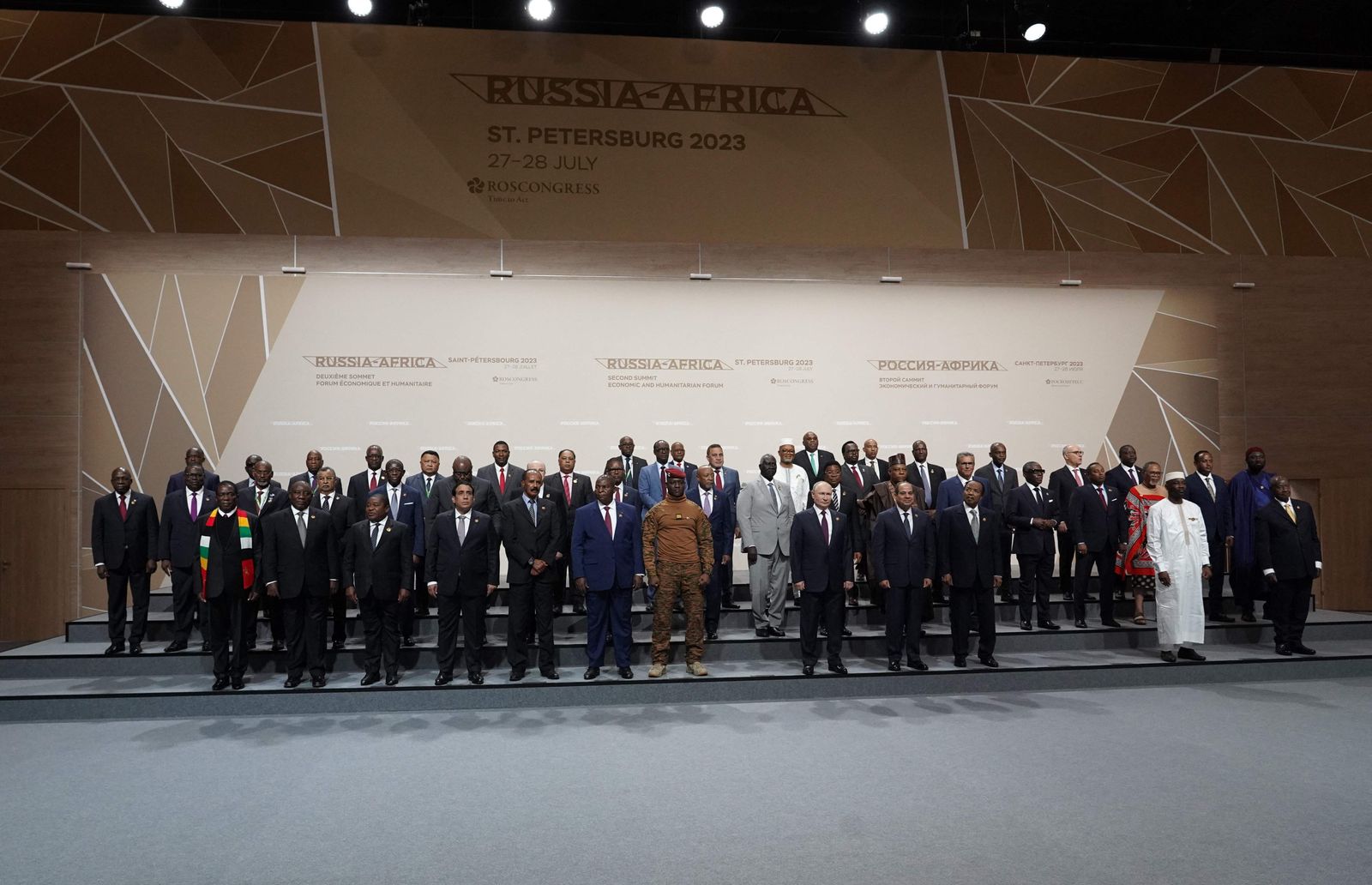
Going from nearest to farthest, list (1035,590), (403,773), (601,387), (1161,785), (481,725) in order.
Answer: (1161,785) < (403,773) < (481,725) < (1035,590) < (601,387)

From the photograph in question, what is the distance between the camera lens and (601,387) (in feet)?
30.3

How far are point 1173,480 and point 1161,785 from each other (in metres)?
3.48

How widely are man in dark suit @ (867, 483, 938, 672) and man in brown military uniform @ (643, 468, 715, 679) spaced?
145cm

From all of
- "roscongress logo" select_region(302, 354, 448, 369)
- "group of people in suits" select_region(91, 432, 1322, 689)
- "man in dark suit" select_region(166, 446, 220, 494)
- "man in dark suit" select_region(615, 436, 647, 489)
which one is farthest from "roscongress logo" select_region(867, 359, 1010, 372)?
"man in dark suit" select_region(166, 446, 220, 494)

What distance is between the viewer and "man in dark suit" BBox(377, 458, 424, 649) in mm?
6750

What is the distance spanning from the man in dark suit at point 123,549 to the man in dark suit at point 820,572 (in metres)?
5.56

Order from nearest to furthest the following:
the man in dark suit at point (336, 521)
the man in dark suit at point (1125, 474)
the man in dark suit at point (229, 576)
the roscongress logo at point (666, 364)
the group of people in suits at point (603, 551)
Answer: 1. the man in dark suit at point (229, 576)
2. the group of people in suits at point (603, 551)
3. the man in dark suit at point (336, 521)
4. the man in dark suit at point (1125, 474)
5. the roscongress logo at point (666, 364)

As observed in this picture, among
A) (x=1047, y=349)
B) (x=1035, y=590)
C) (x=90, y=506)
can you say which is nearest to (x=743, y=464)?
(x=1035, y=590)

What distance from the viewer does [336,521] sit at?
6.25m

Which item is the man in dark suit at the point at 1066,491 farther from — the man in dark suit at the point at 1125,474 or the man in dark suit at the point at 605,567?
the man in dark suit at the point at 605,567

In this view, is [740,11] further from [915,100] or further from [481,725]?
[481,725]

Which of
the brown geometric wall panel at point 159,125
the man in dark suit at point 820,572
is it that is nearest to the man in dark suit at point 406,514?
the man in dark suit at point 820,572

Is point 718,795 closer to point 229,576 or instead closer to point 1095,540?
point 229,576

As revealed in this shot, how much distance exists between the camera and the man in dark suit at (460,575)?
19.7ft
